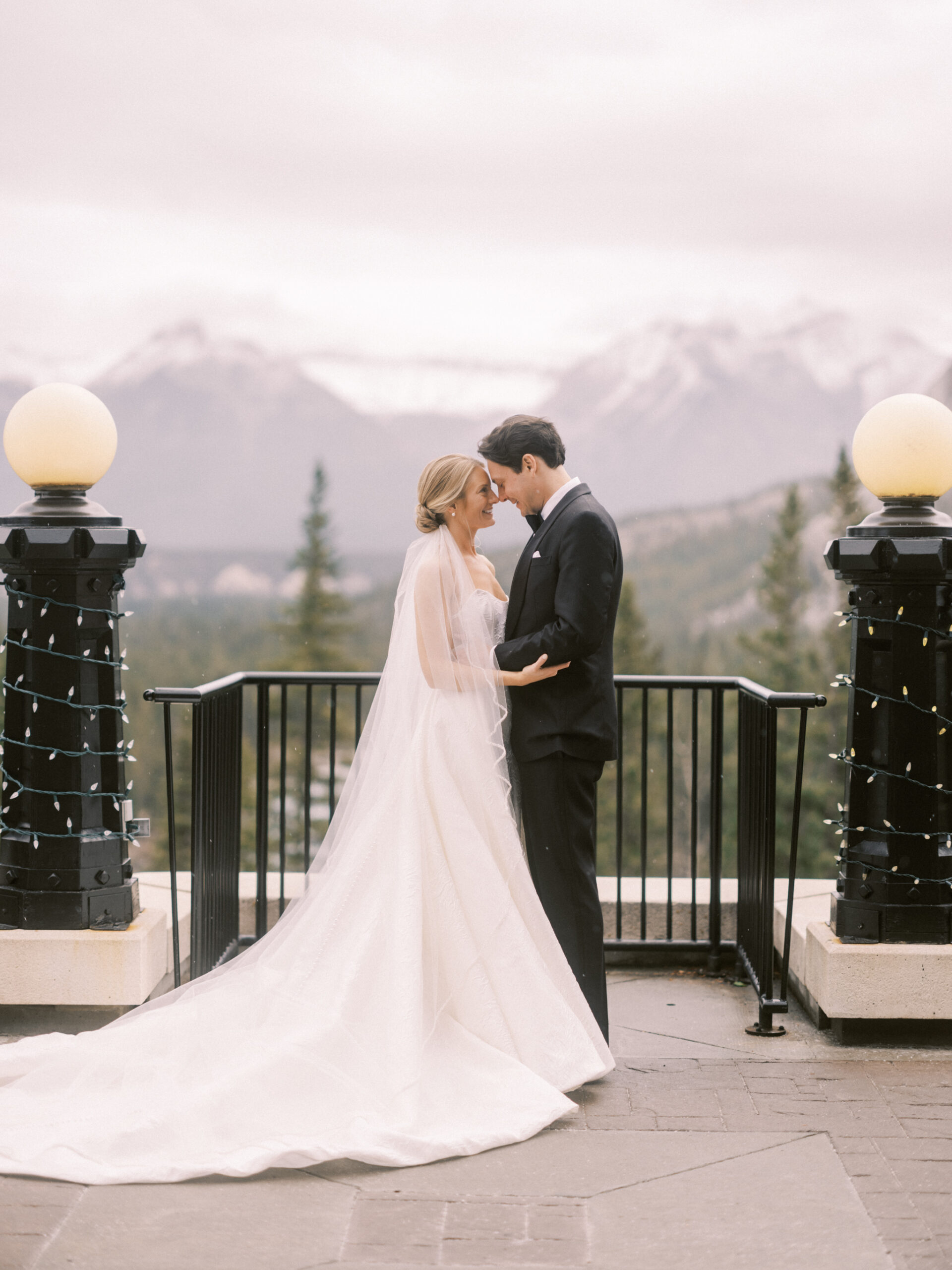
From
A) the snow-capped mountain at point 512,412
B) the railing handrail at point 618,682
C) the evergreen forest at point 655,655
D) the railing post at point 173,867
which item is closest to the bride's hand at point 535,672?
the railing handrail at point 618,682

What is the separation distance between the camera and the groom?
345 centimetres

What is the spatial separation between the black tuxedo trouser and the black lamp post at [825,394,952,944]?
852 millimetres

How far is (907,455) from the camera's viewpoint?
12.4ft

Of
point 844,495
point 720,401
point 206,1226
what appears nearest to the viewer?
point 206,1226

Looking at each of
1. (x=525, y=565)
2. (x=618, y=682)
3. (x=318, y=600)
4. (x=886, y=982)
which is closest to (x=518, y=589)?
(x=525, y=565)

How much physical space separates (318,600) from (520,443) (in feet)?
202

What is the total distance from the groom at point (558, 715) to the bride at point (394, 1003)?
9 cm

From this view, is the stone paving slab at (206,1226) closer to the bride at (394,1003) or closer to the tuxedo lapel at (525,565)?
the bride at (394,1003)

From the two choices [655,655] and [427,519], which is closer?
[427,519]

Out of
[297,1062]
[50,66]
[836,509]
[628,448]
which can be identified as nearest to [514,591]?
[297,1062]

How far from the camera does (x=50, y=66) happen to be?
2689 inches

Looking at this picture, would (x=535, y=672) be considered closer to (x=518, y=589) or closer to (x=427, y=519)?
(x=518, y=589)

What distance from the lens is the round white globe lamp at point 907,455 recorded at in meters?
3.77

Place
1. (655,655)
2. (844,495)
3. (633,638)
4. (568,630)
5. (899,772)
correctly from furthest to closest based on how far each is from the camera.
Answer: (655,655)
(633,638)
(844,495)
(899,772)
(568,630)
